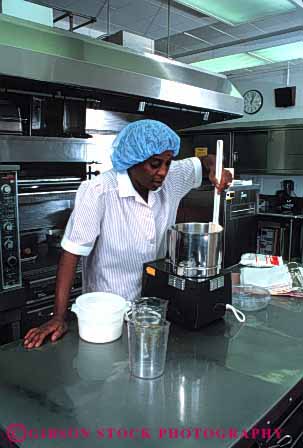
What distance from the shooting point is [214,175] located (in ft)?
5.98

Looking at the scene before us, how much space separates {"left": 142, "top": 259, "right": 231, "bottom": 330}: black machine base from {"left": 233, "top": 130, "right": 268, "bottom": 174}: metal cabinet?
15.4 ft

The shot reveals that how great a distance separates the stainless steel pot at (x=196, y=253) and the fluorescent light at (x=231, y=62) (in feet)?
13.0

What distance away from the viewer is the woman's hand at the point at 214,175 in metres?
1.74

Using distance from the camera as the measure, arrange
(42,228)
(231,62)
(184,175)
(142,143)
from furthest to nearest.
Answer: (231,62)
(42,228)
(184,175)
(142,143)

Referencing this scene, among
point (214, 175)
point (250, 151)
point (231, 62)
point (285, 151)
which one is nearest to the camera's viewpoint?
point (214, 175)

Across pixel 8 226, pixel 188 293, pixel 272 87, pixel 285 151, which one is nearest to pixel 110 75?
pixel 8 226

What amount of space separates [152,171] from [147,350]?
71cm

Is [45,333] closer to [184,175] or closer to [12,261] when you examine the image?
[184,175]

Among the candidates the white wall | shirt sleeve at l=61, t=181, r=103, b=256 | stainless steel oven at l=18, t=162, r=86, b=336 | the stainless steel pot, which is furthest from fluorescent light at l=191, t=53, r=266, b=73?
the stainless steel pot

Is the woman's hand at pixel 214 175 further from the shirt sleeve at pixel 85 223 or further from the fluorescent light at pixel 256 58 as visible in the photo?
the fluorescent light at pixel 256 58

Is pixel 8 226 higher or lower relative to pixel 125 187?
lower

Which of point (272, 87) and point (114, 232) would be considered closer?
point (114, 232)

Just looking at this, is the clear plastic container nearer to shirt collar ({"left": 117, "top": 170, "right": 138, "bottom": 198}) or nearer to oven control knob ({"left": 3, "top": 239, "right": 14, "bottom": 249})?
shirt collar ({"left": 117, "top": 170, "right": 138, "bottom": 198})

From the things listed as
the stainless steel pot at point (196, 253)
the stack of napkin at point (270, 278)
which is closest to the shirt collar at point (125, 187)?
the stainless steel pot at point (196, 253)
